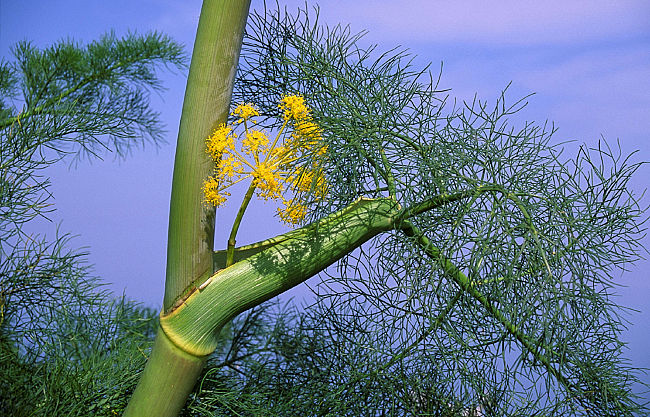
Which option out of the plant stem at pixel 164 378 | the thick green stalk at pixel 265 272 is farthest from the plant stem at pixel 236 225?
the plant stem at pixel 164 378

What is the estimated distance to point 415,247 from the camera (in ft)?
3.21

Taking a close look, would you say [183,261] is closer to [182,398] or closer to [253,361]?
[182,398]

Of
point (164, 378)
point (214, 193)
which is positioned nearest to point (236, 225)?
point (214, 193)

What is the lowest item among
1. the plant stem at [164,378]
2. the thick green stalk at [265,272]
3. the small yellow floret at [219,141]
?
the plant stem at [164,378]

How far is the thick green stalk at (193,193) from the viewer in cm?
94

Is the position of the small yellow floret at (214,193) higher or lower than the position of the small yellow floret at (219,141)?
lower

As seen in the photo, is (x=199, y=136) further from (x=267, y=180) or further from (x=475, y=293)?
(x=475, y=293)

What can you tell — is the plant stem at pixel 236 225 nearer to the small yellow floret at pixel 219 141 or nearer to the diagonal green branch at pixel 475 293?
the small yellow floret at pixel 219 141

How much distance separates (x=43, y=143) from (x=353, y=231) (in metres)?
0.79

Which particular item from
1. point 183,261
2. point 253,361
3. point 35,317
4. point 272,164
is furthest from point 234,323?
point 272,164

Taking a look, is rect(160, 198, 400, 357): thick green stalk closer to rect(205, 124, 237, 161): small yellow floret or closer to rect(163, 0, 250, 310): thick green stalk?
rect(163, 0, 250, 310): thick green stalk

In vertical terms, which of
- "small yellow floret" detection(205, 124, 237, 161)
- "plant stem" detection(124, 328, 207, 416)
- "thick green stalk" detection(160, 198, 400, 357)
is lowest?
"plant stem" detection(124, 328, 207, 416)

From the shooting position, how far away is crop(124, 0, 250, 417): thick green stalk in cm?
94

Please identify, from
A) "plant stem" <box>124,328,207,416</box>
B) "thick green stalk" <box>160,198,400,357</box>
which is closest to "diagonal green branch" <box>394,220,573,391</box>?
"thick green stalk" <box>160,198,400,357</box>
